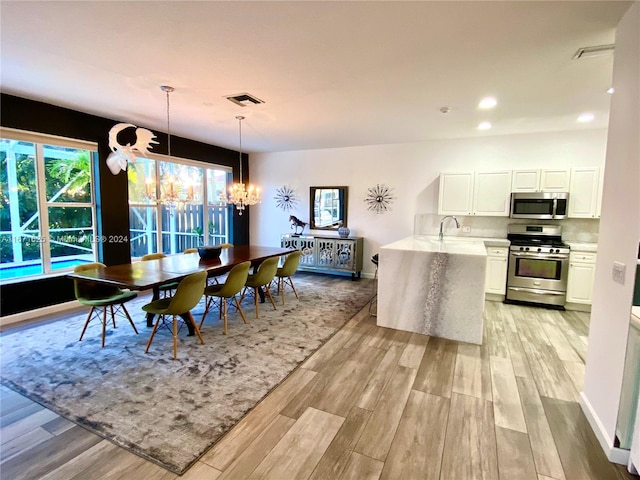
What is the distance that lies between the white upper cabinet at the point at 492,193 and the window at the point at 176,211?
4332 mm

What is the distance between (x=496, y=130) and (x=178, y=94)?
176 inches

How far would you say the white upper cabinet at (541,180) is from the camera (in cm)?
464

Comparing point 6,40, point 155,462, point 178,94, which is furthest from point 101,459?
point 178,94

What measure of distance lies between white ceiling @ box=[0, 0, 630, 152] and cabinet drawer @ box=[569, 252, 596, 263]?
1804mm

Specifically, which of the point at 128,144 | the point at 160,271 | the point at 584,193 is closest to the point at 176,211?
the point at 128,144

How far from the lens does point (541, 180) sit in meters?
4.73

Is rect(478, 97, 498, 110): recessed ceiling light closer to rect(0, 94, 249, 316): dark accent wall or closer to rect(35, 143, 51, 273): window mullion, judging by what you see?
rect(0, 94, 249, 316): dark accent wall

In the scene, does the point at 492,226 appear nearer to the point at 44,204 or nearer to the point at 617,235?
the point at 617,235

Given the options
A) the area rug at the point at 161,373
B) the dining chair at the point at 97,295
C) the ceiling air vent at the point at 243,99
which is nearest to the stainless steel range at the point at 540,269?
the area rug at the point at 161,373

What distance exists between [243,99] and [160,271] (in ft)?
6.86

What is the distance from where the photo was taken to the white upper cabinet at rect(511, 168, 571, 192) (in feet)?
15.2

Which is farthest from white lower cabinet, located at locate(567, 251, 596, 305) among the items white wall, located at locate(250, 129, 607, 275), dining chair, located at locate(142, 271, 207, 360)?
dining chair, located at locate(142, 271, 207, 360)

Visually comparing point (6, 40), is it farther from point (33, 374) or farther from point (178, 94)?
point (33, 374)

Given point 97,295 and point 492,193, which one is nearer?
point 97,295
